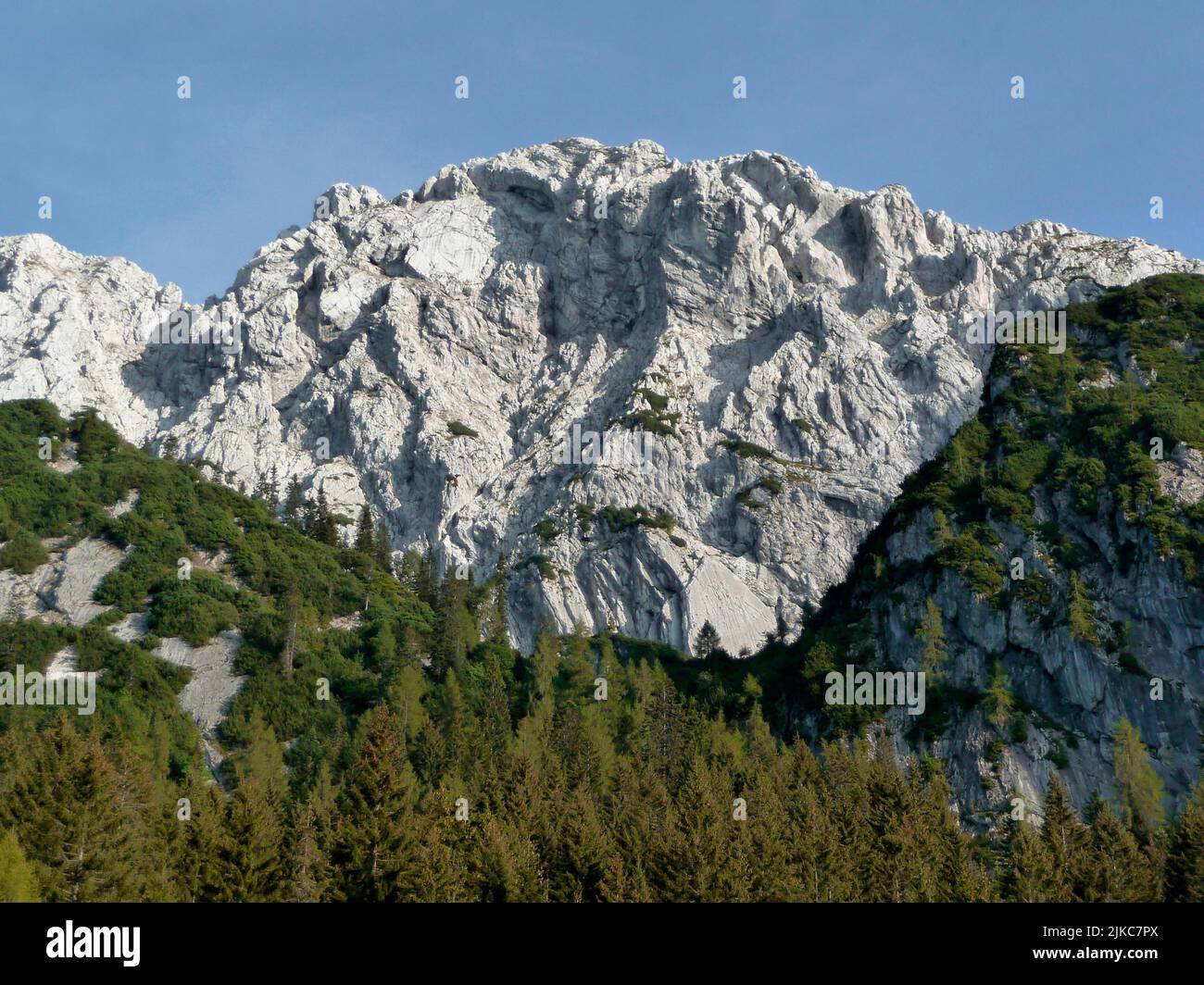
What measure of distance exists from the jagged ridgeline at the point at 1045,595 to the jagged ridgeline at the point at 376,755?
4268 mm

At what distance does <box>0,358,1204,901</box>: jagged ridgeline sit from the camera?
2044 inches

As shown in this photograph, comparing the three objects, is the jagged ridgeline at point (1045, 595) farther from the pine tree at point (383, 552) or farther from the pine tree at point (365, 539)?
the pine tree at point (365, 539)

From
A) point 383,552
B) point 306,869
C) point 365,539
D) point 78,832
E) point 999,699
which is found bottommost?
point 306,869

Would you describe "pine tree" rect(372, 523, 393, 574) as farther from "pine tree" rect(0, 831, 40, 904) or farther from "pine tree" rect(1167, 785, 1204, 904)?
"pine tree" rect(1167, 785, 1204, 904)

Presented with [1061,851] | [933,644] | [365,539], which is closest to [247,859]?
[1061,851]

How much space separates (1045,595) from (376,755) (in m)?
70.9

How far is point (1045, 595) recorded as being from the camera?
100750mm

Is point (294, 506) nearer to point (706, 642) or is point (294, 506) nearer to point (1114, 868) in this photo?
point (706, 642)

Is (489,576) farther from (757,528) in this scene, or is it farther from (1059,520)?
(1059,520)

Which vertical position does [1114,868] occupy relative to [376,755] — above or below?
below

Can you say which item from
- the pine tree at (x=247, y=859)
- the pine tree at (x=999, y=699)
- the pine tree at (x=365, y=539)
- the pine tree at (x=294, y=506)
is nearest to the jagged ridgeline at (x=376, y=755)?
the pine tree at (x=247, y=859)

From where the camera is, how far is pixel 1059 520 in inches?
4242

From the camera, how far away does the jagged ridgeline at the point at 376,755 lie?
51906 millimetres
